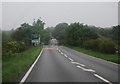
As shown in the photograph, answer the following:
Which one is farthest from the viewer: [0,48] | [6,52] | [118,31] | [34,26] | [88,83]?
[34,26]

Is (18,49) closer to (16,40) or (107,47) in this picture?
(107,47)

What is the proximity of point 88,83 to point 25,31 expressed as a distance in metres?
81.3

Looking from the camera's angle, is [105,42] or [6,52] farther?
[105,42]

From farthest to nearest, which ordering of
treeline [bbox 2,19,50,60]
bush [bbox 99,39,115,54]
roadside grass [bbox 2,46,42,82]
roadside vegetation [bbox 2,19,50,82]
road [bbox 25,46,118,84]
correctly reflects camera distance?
bush [bbox 99,39,115,54]
treeline [bbox 2,19,50,60]
roadside vegetation [bbox 2,19,50,82]
roadside grass [bbox 2,46,42,82]
road [bbox 25,46,118,84]

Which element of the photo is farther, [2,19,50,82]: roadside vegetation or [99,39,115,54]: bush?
[99,39,115,54]: bush

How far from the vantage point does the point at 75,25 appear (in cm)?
9244

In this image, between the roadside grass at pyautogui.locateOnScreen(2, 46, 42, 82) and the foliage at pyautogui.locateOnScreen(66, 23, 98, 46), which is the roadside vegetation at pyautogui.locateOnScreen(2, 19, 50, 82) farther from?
the foliage at pyautogui.locateOnScreen(66, 23, 98, 46)

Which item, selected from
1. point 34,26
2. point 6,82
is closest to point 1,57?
point 6,82

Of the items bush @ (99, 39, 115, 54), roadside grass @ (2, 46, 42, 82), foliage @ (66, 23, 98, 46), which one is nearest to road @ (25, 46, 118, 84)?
roadside grass @ (2, 46, 42, 82)

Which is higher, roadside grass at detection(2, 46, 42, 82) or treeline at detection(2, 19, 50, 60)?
treeline at detection(2, 19, 50, 60)

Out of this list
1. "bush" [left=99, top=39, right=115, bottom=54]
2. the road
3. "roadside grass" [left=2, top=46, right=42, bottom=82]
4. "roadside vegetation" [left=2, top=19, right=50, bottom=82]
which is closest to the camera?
the road

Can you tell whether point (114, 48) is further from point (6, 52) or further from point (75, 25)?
point (75, 25)

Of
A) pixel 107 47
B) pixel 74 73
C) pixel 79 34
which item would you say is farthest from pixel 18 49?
pixel 79 34

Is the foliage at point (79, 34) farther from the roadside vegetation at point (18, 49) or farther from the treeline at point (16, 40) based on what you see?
the treeline at point (16, 40)
